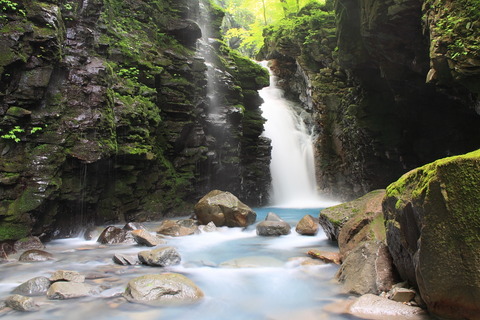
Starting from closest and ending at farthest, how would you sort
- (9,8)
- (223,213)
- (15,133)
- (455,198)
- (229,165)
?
(455,198) → (15,133) → (9,8) → (223,213) → (229,165)

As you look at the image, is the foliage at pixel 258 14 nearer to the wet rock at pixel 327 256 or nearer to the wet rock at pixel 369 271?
the wet rock at pixel 327 256

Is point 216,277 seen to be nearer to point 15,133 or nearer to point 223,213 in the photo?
point 223,213

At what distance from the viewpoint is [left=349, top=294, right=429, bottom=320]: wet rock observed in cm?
381

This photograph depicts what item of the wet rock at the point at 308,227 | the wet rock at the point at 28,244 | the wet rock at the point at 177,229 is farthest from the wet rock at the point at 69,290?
the wet rock at the point at 308,227

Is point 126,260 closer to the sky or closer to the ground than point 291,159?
closer to the ground

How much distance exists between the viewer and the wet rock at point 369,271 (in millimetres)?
4633

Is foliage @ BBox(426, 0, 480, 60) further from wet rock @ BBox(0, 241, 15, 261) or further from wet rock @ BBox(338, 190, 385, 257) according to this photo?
wet rock @ BBox(0, 241, 15, 261)

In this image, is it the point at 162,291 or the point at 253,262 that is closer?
the point at 162,291

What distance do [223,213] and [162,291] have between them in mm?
6373

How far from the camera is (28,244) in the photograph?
7977 mm

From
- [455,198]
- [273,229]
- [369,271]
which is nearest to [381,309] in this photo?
[369,271]

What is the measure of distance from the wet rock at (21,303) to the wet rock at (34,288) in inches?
17.7

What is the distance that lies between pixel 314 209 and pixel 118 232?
9.96 meters

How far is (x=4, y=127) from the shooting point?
816cm
